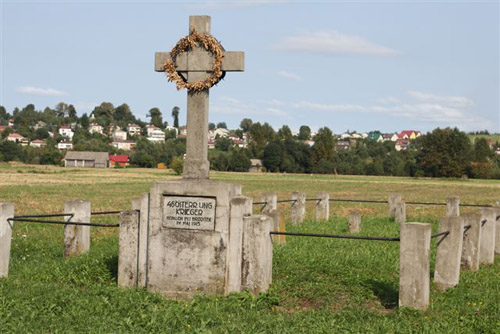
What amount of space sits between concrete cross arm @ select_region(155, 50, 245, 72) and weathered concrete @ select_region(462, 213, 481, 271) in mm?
5446

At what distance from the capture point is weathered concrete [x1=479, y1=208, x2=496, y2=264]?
46.0 feet

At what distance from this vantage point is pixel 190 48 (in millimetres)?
11273

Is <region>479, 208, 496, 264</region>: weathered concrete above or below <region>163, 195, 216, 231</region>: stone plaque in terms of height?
below

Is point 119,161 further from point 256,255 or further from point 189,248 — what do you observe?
point 256,255

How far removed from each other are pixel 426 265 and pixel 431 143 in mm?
88356

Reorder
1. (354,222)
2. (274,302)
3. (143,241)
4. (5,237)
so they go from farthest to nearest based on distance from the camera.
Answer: (354,222) → (5,237) → (143,241) → (274,302)

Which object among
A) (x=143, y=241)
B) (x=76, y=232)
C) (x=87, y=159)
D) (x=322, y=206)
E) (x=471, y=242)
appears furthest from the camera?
(x=87, y=159)

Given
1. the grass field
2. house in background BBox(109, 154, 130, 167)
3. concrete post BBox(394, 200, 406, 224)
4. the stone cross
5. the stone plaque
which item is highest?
the stone cross

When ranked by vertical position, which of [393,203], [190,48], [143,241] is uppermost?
[190,48]

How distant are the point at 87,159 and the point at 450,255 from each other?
12285 centimetres

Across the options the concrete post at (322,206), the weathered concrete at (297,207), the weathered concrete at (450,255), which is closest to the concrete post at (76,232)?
the weathered concrete at (450,255)

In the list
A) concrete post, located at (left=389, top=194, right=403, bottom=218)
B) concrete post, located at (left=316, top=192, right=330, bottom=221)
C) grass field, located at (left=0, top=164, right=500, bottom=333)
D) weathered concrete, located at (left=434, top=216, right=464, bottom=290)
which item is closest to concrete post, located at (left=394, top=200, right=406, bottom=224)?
concrete post, located at (left=389, top=194, right=403, bottom=218)

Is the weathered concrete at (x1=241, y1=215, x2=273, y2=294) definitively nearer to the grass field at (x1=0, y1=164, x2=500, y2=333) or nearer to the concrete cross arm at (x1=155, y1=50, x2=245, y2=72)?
the grass field at (x1=0, y1=164, x2=500, y2=333)

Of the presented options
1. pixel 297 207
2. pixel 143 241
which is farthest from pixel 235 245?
pixel 297 207
